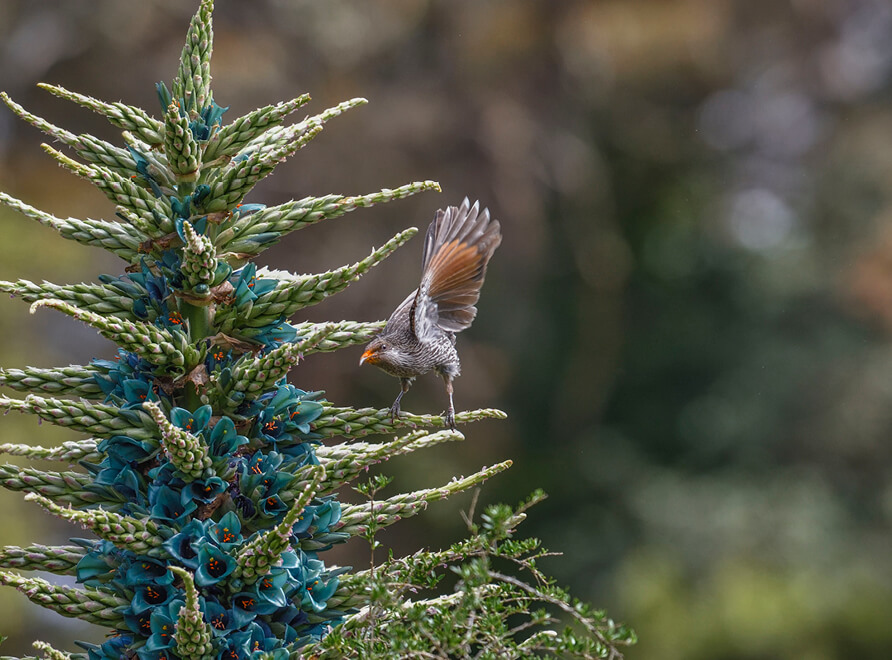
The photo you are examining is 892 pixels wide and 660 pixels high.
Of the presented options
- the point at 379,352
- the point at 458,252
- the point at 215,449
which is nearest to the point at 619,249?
the point at 379,352

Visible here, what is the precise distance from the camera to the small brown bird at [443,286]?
6.34ft

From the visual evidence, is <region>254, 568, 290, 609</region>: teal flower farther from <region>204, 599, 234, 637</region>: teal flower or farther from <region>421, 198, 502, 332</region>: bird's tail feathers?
<region>421, 198, 502, 332</region>: bird's tail feathers

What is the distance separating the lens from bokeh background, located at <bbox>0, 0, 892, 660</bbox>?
8.61 meters

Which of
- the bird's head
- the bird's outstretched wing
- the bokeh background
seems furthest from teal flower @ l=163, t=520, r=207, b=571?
the bokeh background

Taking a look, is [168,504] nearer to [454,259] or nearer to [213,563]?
[213,563]

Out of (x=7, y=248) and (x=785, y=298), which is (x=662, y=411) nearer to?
(x=785, y=298)

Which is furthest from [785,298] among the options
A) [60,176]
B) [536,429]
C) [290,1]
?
[60,176]

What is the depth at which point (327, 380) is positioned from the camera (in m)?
8.75

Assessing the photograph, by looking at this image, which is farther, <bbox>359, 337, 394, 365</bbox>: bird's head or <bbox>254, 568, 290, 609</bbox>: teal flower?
<bbox>359, 337, 394, 365</bbox>: bird's head

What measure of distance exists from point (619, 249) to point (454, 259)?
852 cm

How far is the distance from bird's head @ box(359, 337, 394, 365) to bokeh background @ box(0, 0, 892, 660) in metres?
5.68

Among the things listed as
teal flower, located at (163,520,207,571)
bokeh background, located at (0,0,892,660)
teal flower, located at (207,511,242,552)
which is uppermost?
bokeh background, located at (0,0,892,660)

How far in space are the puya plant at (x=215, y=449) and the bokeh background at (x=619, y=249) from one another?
6.15 meters

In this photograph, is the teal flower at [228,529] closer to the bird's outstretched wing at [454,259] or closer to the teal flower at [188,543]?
the teal flower at [188,543]
